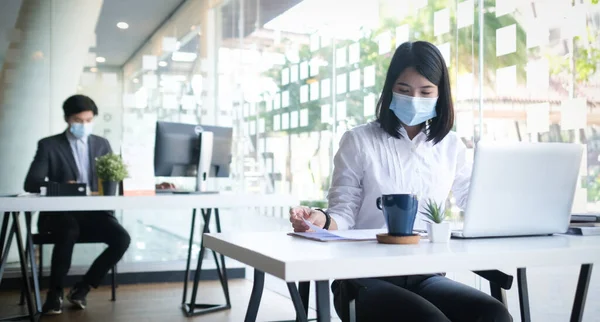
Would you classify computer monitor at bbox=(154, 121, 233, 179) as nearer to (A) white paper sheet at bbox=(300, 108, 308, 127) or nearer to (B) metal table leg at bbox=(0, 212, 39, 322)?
(B) metal table leg at bbox=(0, 212, 39, 322)

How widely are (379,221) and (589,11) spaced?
146 cm

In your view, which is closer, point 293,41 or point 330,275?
point 330,275

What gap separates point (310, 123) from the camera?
5.29m

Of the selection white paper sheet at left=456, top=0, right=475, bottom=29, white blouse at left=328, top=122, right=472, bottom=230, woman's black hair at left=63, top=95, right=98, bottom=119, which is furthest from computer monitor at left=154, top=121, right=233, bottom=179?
white blouse at left=328, top=122, right=472, bottom=230

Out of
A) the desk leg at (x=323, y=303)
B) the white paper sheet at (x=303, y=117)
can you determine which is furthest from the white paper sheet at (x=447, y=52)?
the desk leg at (x=323, y=303)

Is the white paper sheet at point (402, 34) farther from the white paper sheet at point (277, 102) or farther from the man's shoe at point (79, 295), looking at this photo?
the man's shoe at point (79, 295)

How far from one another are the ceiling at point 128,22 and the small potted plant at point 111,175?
7.35 feet

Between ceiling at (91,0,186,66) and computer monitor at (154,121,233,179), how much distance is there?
5.99 feet

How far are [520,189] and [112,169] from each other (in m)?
2.57

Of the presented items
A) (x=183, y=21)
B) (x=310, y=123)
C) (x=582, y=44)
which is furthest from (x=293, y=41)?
(x=582, y=44)

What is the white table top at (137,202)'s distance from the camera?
335 centimetres

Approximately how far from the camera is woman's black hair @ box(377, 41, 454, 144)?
220 cm

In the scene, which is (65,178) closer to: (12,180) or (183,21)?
(12,180)

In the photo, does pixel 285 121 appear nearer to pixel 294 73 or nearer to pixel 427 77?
pixel 294 73
